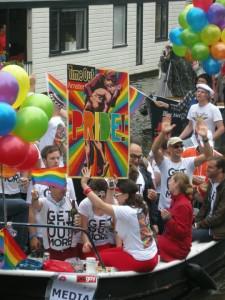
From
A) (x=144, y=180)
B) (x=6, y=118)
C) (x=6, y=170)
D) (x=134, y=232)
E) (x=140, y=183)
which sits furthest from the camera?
(x=144, y=180)

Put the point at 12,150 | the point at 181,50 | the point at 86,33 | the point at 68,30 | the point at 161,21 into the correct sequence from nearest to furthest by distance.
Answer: the point at 12,150 < the point at 181,50 < the point at 68,30 < the point at 86,33 < the point at 161,21

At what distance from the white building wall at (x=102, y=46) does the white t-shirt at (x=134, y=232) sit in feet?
44.6

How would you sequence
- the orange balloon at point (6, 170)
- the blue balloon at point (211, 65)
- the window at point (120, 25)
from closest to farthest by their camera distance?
the orange balloon at point (6, 170) → the blue balloon at point (211, 65) → the window at point (120, 25)

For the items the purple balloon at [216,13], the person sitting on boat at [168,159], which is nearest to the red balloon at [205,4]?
the purple balloon at [216,13]

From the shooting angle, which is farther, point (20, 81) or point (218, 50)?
point (218, 50)

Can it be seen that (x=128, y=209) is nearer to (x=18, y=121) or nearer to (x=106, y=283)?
(x=106, y=283)

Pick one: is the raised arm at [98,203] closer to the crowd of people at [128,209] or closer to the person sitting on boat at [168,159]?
the crowd of people at [128,209]

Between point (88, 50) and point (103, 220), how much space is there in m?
15.8

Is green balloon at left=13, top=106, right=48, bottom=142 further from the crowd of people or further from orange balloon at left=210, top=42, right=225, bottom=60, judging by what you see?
orange balloon at left=210, top=42, right=225, bottom=60

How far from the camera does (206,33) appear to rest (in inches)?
522

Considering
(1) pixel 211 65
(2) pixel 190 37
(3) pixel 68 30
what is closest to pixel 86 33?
(3) pixel 68 30

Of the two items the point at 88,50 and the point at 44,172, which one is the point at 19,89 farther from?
the point at 88,50

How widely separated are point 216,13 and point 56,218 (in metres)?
6.32

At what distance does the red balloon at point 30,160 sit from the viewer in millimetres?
7129
